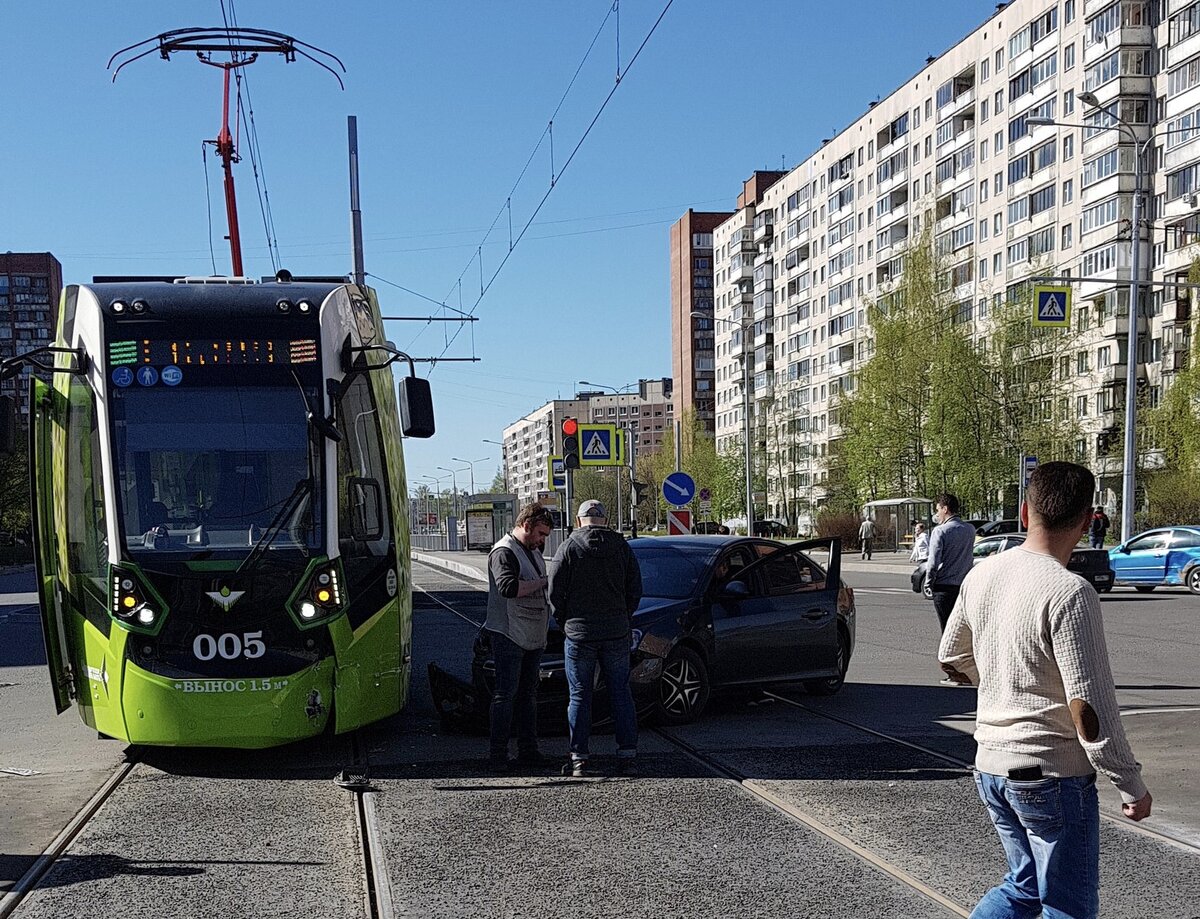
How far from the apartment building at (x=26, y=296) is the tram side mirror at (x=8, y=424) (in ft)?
482

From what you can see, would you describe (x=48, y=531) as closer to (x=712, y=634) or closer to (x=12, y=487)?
(x=712, y=634)

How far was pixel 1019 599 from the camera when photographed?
3928 mm

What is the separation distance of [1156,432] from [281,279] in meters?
42.6

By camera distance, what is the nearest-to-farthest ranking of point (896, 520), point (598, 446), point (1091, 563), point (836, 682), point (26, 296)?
1. point (836, 682)
2. point (598, 446)
3. point (1091, 563)
4. point (896, 520)
5. point (26, 296)

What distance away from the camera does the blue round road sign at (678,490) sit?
2525cm

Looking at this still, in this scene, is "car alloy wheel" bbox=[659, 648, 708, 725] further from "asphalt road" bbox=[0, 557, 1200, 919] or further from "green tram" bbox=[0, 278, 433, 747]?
"green tram" bbox=[0, 278, 433, 747]

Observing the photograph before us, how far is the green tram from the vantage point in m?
8.85

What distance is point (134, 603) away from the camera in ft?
29.2

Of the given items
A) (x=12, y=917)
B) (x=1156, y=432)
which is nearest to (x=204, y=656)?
(x=12, y=917)

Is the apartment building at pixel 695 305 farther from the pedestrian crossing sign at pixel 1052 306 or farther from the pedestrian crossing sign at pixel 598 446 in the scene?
→ the pedestrian crossing sign at pixel 598 446

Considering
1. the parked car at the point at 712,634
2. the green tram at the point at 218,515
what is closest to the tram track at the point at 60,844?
the green tram at the point at 218,515

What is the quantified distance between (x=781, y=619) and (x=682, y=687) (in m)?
1.29

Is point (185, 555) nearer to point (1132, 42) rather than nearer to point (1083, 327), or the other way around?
point (1083, 327)

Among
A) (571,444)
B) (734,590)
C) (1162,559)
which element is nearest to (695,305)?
(1162,559)
